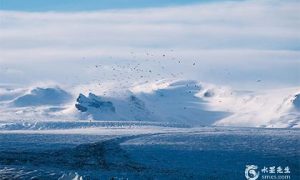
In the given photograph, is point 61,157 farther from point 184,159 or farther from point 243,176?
point 243,176

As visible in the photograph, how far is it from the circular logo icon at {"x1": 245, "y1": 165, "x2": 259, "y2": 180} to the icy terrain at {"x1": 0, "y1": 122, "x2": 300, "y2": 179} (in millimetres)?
490

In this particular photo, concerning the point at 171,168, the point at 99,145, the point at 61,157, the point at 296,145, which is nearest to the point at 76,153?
the point at 61,157

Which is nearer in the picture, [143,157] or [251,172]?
[251,172]

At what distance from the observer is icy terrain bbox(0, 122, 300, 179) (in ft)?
154

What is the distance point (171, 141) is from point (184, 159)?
47.1 feet

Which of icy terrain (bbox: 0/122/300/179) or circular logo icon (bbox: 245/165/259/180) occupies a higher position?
icy terrain (bbox: 0/122/300/179)

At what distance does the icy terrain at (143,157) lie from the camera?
1852 inches

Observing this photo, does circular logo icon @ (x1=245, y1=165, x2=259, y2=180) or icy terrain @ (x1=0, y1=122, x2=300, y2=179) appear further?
circular logo icon @ (x1=245, y1=165, x2=259, y2=180)

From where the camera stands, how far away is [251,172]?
4897cm

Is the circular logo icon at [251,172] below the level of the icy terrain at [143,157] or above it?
below

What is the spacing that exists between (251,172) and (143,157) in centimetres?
1021

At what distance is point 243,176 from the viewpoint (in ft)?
155

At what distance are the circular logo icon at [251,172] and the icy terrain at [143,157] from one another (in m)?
0.49

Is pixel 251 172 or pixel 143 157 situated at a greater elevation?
pixel 143 157
